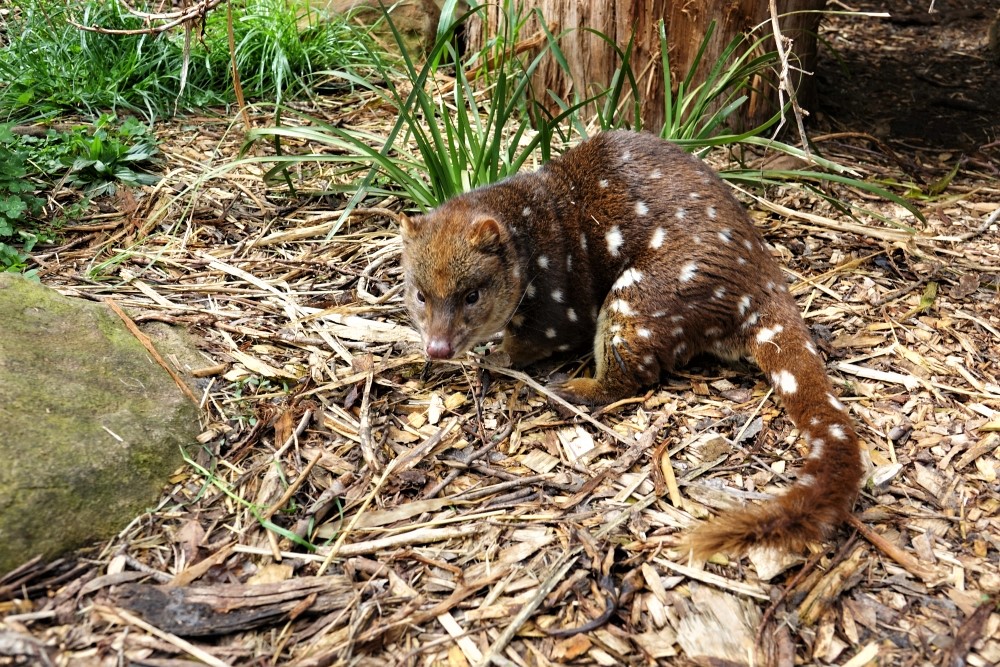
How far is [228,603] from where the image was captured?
95.7 inches

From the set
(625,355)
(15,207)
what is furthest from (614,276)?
(15,207)

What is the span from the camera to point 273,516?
2814 mm

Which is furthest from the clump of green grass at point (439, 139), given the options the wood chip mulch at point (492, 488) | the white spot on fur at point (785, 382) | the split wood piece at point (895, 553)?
the split wood piece at point (895, 553)

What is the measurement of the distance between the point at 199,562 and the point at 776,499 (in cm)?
196

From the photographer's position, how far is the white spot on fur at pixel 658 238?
141 inches

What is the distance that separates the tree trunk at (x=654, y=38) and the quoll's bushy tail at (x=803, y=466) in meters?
2.07

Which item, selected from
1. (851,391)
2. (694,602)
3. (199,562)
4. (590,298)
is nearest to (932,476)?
(851,391)

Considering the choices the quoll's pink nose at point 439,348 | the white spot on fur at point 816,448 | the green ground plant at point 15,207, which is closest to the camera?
the white spot on fur at point 816,448

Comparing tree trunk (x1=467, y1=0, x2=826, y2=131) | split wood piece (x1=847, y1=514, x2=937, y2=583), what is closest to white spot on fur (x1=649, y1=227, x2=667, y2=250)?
split wood piece (x1=847, y1=514, x2=937, y2=583)

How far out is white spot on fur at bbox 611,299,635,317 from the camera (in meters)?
3.57

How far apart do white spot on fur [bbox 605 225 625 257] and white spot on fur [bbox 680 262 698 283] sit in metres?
0.35

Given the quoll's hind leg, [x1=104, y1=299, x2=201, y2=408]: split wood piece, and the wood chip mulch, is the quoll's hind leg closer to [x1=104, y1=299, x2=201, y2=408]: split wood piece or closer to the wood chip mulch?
the wood chip mulch

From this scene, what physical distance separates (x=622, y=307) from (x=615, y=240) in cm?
34

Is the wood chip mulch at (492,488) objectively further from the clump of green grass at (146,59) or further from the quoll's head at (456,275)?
the clump of green grass at (146,59)
